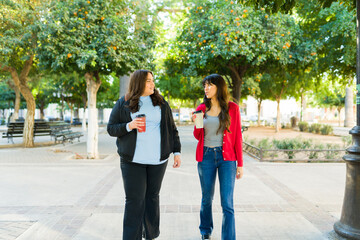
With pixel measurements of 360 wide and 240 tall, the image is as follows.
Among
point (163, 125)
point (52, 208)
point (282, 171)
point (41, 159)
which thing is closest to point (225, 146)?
point (163, 125)

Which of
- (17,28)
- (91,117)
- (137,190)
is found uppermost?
(17,28)

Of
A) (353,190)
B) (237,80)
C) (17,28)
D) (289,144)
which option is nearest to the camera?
(353,190)

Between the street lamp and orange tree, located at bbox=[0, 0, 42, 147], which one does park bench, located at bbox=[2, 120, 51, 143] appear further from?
the street lamp

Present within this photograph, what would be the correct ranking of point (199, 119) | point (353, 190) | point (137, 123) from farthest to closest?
point (353, 190)
point (199, 119)
point (137, 123)

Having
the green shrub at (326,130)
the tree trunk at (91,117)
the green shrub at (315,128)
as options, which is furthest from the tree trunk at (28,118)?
the green shrub at (315,128)

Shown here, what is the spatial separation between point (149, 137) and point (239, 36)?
7860mm

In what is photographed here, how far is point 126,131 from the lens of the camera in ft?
9.17

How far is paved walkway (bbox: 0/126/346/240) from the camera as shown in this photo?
3.55m

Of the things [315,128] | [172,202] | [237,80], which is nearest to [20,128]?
[237,80]

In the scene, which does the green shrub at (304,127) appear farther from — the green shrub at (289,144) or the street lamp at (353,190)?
the street lamp at (353,190)

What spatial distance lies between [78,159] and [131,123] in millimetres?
6852

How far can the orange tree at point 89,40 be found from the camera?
7888mm

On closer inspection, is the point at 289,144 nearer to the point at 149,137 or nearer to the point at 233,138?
the point at 233,138

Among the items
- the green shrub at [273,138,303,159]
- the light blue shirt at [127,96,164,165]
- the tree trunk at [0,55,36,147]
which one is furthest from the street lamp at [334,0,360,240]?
the tree trunk at [0,55,36,147]
